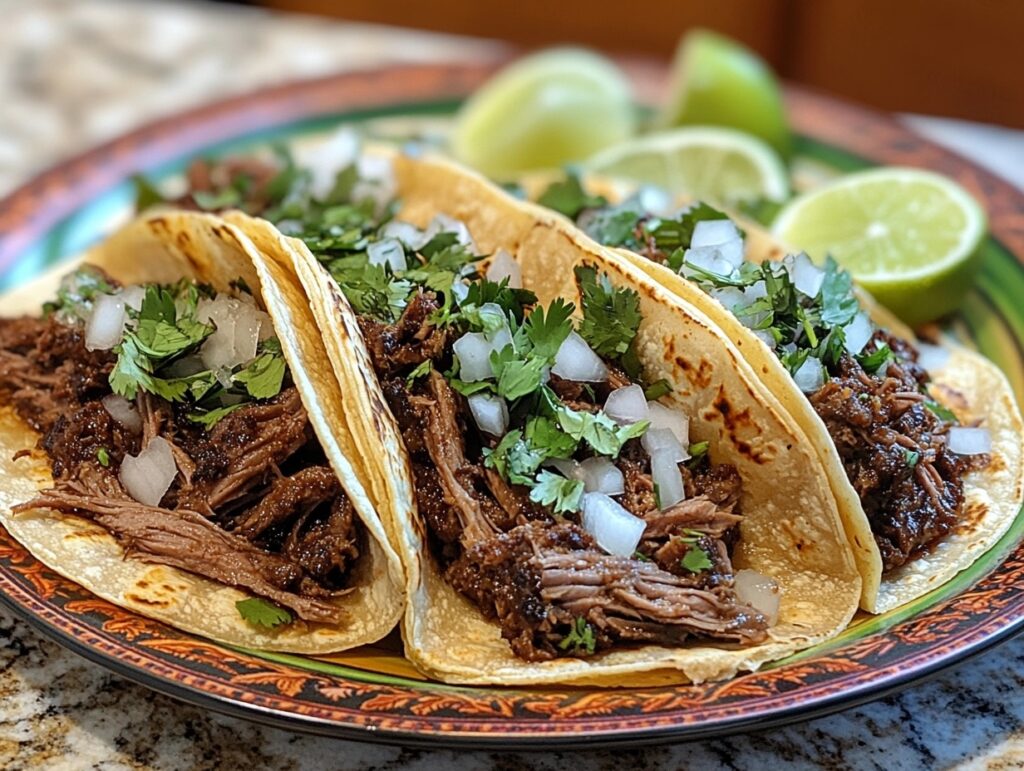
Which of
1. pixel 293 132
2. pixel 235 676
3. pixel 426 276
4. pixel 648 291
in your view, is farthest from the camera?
pixel 293 132

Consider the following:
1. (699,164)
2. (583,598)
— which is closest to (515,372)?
(583,598)

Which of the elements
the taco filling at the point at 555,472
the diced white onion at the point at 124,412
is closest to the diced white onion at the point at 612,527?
the taco filling at the point at 555,472

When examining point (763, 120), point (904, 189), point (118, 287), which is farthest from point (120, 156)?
point (904, 189)

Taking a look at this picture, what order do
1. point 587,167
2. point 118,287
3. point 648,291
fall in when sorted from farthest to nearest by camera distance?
1. point 587,167
2. point 118,287
3. point 648,291

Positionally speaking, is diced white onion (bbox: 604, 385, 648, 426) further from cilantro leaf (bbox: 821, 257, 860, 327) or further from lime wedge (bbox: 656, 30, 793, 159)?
lime wedge (bbox: 656, 30, 793, 159)

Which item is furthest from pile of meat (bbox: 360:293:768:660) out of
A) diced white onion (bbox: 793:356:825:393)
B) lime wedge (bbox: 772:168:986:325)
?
lime wedge (bbox: 772:168:986:325)

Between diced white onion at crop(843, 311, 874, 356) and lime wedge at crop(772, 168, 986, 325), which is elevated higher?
diced white onion at crop(843, 311, 874, 356)

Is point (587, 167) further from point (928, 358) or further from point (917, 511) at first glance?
point (917, 511)
